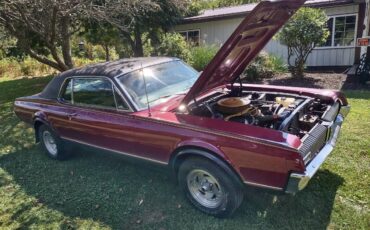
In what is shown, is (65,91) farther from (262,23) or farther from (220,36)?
(220,36)

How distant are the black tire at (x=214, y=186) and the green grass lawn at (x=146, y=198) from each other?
11 cm

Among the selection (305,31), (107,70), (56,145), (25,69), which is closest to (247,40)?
(107,70)

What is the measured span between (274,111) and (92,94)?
2.43 meters

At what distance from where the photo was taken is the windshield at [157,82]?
13.0 ft

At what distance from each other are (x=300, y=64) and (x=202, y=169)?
803 centimetres

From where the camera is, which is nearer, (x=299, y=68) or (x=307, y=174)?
(x=307, y=174)

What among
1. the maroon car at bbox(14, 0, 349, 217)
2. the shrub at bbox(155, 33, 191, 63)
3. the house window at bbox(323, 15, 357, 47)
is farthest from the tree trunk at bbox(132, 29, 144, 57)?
the maroon car at bbox(14, 0, 349, 217)

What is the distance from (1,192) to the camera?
4.48 metres

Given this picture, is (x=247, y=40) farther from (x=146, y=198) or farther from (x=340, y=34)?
(x=340, y=34)

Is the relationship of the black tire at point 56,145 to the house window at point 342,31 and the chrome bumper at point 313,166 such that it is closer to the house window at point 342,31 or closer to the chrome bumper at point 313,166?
the chrome bumper at point 313,166

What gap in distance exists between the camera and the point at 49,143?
543cm

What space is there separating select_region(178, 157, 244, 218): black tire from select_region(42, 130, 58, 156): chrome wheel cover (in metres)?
2.78

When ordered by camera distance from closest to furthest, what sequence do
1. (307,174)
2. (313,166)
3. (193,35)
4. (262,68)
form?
(307,174)
(313,166)
(262,68)
(193,35)

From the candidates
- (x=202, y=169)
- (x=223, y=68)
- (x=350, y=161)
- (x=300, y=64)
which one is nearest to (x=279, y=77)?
(x=300, y=64)
